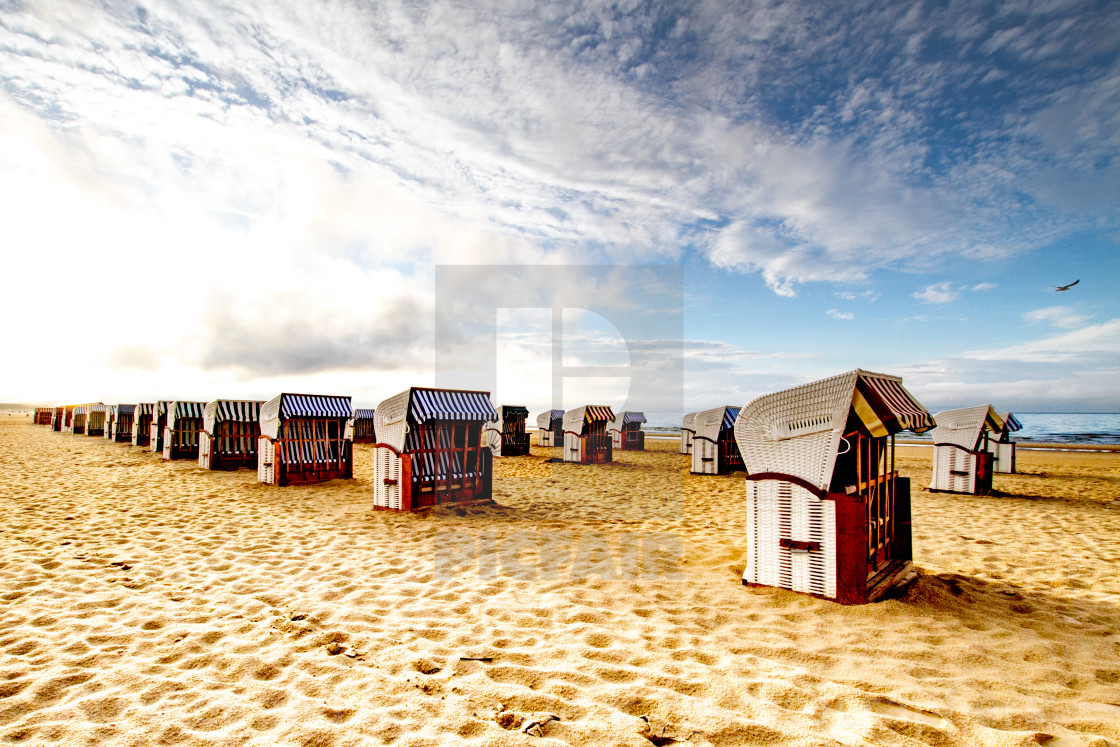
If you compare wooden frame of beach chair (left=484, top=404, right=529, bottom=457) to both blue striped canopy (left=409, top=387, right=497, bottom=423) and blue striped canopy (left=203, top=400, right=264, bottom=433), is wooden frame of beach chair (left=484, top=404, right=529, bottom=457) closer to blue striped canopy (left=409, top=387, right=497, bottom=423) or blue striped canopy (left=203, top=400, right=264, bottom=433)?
blue striped canopy (left=203, top=400, right=264, bottom=433)

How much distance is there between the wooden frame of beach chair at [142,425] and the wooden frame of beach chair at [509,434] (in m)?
18.6

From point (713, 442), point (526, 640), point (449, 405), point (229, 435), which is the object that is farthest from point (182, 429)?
point (526, 640)

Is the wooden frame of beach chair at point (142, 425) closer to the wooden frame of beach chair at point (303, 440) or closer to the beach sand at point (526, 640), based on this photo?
the wooden frame of beach chair at point (303, 440)

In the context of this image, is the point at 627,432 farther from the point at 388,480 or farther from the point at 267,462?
the point at 388,480

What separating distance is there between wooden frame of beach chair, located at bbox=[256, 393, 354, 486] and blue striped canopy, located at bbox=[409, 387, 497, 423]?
6140mm

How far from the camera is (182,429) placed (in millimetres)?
20984

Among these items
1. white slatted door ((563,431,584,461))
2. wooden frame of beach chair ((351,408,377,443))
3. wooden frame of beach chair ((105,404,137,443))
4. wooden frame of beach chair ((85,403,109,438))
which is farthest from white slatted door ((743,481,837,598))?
wooden frame of beach chair ((85,403,109,438))

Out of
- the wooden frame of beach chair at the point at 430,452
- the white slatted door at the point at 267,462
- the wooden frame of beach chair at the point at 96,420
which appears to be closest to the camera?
the wooden frame of beach chair at the point at 430,452

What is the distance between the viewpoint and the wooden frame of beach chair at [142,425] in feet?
91.0

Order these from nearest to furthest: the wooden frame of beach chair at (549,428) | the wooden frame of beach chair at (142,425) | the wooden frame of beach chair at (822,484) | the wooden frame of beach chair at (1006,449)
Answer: the wooden frame of beach chair at (822,484)
the wooden frame of beach chair at (1006,449)
the wooden frame of beach chair at (142,425)
the wooden frame of beach chair at (549,428)

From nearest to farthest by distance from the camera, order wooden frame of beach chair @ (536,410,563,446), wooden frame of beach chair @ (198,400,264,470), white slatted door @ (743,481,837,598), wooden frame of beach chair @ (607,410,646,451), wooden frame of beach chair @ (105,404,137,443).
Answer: white slatted door @ (743,481,837,598) < wooden frame of beach chair @ (198,400,264,470) < wooden frame of beach chair @ (105,404,137,443) < wooden frame of beach chair @ (607,410,646,451) < wooden frame of beach chair @ (536,410,563,446)

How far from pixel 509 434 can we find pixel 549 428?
7922 millimetres

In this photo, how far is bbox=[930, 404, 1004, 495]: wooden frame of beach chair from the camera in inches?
547

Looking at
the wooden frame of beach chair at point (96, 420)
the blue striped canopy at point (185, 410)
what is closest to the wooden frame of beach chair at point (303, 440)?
the blue striped canopy at point (185, 410)
